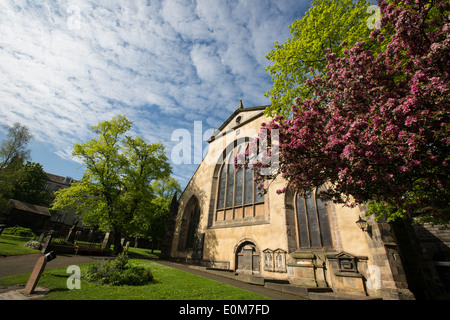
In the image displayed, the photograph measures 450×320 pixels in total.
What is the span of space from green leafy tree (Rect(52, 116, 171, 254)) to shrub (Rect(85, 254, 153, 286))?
11.5m

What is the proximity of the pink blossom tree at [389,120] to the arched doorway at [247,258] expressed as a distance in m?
9.15

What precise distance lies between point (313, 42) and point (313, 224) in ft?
31.5

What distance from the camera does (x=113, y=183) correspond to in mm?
19812

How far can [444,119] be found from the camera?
412 centimetres

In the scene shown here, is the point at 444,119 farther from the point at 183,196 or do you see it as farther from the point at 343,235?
the point at 183,196

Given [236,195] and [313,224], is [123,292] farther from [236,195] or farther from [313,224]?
[236,195]

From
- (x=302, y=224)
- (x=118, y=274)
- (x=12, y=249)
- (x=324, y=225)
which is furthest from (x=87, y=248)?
(x=324, y=225)

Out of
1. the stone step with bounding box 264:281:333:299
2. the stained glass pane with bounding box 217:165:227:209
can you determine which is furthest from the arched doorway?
the stained glass pane with bounding box 217:165:227:209

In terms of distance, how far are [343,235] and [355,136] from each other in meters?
7.46

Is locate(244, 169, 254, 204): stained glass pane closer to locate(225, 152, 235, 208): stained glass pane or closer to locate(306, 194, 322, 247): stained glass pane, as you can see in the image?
locate(225, 152, 235, 208): stained glass pane

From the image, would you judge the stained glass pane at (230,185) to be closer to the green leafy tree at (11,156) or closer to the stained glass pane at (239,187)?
the stained glass pane at (239,187)

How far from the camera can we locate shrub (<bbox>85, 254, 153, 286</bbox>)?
25.3ft
